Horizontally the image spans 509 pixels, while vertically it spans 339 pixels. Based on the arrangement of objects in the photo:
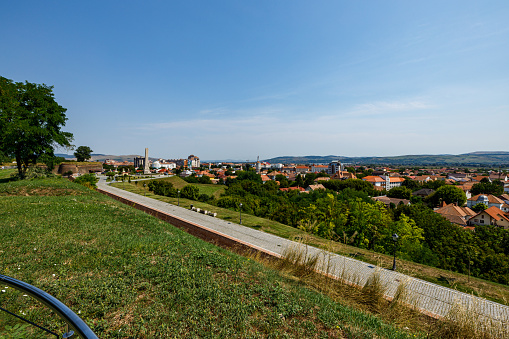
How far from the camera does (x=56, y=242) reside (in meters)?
5.91

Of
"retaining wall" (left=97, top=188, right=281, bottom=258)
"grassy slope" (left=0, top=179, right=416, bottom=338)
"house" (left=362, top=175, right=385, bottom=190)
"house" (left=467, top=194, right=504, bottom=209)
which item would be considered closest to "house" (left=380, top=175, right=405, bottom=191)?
"house" (left=362, top=175, right=385, bottom=190)

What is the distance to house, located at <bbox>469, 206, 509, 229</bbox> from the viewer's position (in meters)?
41.6

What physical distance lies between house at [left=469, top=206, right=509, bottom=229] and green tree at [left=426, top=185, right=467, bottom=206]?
10.8 m

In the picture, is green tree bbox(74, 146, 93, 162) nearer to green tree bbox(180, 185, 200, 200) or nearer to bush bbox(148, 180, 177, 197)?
bush bbox(148, 180, 177, 197)

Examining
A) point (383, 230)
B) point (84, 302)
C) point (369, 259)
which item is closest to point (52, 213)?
point (84, 302)

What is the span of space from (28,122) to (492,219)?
68.3 meters

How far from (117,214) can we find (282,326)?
356 inches

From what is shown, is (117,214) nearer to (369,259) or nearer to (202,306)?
(202,306)

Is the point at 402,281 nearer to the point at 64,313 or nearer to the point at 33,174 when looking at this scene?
the point at 64,313

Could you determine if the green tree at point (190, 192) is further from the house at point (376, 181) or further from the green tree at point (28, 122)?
the house at point (376, 181)

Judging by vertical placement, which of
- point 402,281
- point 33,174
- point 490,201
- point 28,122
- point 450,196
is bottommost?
point 490,201

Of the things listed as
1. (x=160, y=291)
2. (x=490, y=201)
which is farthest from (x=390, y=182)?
(x=160, y=291)

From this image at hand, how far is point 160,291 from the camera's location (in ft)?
13.1

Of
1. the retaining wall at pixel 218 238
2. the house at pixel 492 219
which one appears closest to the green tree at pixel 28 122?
the retaining wall at pixel 218 238
